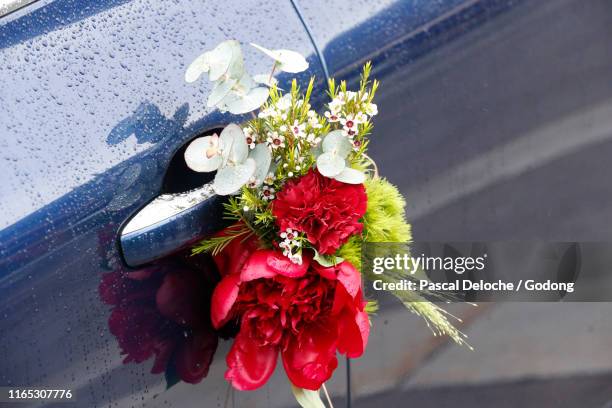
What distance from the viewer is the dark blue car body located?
4.99 ft

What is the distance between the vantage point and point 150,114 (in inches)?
63.7

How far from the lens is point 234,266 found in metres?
1.64

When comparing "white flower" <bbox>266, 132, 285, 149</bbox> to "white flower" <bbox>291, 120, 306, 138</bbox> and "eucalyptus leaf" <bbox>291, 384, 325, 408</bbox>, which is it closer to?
"white flower" <bbox>291, 120, 306, 138</bbox>

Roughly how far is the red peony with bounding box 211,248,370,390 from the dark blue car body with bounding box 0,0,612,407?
129 millimetres

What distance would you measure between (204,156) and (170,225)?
0.45ft

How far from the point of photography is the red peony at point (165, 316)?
5.18ft

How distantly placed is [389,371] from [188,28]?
83 cm

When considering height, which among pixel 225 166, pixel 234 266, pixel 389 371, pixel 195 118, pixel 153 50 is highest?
pixel 153 50

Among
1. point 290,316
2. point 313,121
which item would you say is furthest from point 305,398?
point 313,121

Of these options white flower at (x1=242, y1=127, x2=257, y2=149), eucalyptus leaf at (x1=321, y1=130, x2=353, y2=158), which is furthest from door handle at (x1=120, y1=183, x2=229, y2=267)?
eucalyptus leaf at (x1=321, y1=130, x2=353, y2=158)

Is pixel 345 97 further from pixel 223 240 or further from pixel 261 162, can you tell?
pixel 223 240

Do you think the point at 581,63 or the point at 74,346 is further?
the point at 581,63

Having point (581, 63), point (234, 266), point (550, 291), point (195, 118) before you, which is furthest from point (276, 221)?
point (581, 63)

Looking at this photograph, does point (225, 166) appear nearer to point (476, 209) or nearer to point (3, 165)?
point (3, 165)
